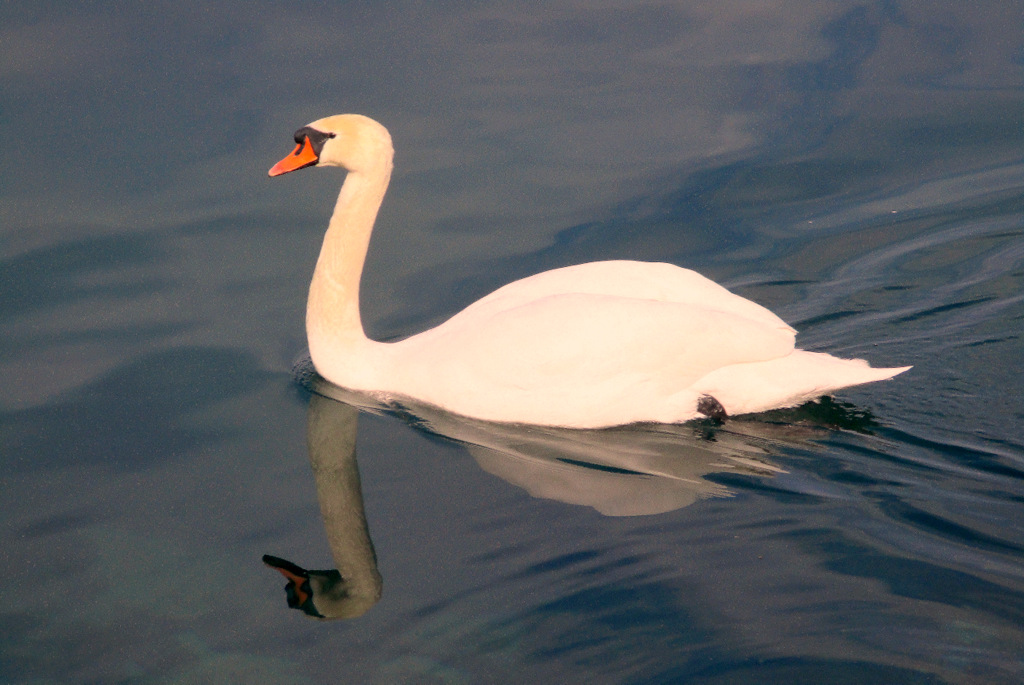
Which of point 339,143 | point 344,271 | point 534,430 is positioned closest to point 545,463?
point 534,430

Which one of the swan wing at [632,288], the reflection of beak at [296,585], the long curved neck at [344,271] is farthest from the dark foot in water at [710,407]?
the reflection of beak at [296,585]

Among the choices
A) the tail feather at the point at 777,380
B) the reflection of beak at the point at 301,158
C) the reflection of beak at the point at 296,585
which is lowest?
the reflection of beak at the point at 296,585

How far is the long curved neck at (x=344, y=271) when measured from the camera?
736 centimetres

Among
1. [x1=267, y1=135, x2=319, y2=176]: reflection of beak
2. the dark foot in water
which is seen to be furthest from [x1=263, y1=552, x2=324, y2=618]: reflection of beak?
[x1=267, y1=135, x2=319, y2=176]: reflection of beak

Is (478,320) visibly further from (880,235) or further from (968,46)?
(968,46)

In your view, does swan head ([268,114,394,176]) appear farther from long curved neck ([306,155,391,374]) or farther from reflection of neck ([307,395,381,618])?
reflection of neck ([307,395,381,618])

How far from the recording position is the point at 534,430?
6.74 metres

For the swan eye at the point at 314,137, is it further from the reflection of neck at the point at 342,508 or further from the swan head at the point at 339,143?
the reflection of neck at the point at 342,508

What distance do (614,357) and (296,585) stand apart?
2.17 metres

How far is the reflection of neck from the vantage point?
5.34 meters

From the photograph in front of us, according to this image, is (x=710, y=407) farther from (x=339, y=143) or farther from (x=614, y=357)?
(x=339, y=143)

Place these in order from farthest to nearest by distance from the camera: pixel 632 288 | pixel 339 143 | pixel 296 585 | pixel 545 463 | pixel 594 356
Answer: pixel 339 143
pixel 632 288
pixel 594 356
pixel 545 463
pixel 296 585

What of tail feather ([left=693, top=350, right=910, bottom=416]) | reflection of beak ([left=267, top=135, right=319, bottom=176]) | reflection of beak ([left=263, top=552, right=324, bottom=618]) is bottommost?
reflection of beak ([left=263, top=552, right=324, bottom=618])

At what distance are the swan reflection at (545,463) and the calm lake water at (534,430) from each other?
1.2 inches
